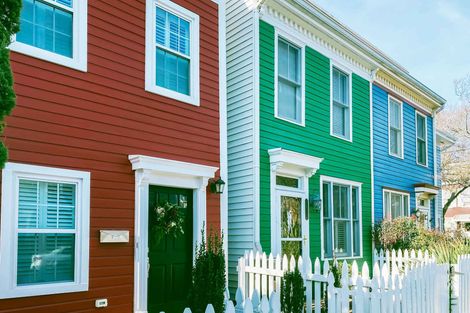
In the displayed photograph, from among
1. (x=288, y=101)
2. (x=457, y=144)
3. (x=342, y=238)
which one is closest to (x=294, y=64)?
(x=288, y=101)

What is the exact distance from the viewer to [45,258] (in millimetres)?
5793

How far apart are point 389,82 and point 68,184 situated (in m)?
10.6

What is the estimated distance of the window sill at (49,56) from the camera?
5.76 m

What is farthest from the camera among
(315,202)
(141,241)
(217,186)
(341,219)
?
(341,219)

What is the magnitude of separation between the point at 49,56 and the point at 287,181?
5487mm

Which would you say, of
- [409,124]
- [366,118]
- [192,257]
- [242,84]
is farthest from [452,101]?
[192,257]

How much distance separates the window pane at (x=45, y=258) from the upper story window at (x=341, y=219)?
6.38 meters

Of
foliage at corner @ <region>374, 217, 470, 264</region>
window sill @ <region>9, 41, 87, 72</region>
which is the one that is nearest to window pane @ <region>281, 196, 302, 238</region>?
foliage at corner @ <region>374, 217, 470, 264</region>

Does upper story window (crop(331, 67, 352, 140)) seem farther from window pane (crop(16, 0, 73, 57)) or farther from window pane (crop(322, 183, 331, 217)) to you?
window pane (crop(16, 0, 73, 57))

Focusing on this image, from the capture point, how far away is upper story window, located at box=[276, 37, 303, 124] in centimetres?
995

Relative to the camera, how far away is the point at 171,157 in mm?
7461

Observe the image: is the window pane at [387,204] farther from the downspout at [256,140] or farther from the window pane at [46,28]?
the window pane at [46,28]

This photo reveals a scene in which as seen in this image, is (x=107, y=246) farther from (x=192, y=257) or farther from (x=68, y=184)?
(x=192, y=257)

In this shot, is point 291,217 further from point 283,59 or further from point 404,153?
point 404,153
